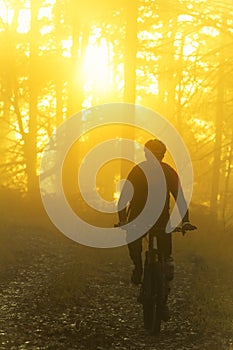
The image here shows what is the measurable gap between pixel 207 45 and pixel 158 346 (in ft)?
93.6

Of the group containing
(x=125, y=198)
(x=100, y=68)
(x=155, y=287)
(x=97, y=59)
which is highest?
(x=100, y=68)

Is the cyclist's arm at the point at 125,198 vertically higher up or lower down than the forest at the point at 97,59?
lower down

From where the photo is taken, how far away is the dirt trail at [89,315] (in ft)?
25.0

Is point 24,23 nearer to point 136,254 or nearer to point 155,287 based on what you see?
point 136,254

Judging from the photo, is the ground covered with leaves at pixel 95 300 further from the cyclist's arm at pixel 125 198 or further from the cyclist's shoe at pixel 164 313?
the cyclist's arm at pixel 125 198

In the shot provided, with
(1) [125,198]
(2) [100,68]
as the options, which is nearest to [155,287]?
(1) [125,198]

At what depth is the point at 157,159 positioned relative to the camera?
8492 millimetres

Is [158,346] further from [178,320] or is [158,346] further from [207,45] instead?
[207,45]

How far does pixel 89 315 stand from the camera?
9.01m

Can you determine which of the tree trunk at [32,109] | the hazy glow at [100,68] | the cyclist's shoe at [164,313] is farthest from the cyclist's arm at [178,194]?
the hazy glow at [100,68]

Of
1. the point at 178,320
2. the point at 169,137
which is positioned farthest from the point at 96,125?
the point at 178,320

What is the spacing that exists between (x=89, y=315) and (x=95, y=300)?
3.41ft

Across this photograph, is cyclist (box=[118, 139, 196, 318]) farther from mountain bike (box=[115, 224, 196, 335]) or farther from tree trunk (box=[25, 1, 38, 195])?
tree trunk (box=[25, 1, 38, 195])

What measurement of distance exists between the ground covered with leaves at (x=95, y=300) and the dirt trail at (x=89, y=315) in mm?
13
